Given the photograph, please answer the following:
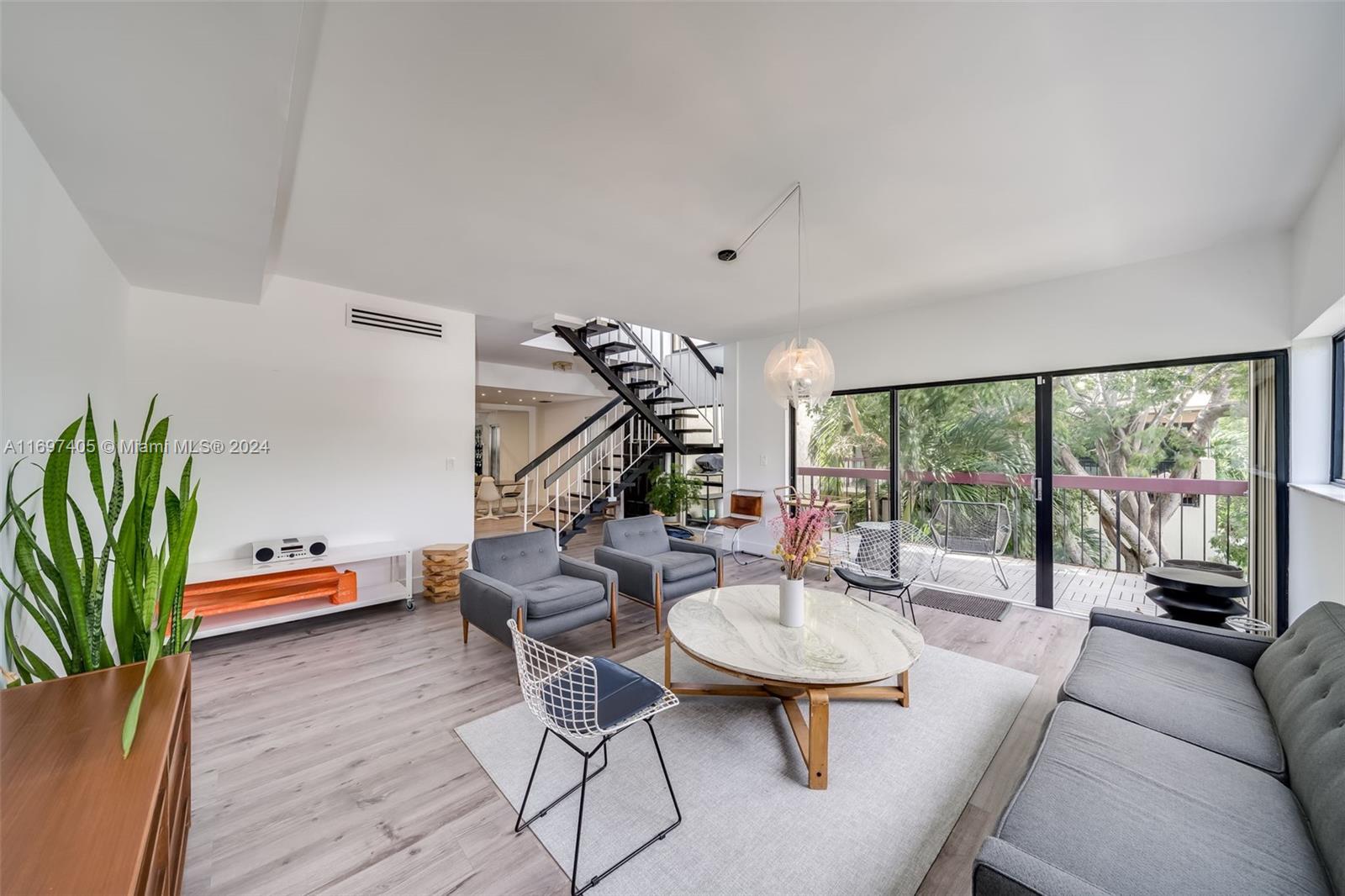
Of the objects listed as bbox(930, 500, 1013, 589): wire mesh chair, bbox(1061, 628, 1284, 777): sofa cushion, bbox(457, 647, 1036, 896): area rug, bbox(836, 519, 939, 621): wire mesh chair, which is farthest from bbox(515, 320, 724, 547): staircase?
bbox(1061, 628, 1284, 777): sofa cushion

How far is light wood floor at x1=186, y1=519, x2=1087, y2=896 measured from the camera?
1.69 meters

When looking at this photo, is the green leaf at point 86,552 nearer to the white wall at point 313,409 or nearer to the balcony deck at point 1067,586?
the white wall at point 313,409

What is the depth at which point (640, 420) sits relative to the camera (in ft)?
25.0

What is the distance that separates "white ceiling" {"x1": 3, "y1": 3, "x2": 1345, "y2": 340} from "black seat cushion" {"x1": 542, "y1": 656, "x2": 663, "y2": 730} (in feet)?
7.40

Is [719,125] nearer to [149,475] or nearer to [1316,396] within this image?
[149,475]

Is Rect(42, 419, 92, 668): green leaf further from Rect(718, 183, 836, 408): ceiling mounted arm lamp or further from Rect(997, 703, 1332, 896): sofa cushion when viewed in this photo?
Rect(718, 183, 836, 408): ceiling mounted arm lamp

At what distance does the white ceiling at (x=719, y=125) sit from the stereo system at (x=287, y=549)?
194 centimetres

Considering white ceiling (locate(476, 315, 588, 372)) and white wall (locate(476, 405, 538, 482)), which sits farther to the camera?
white wall (locate(476, 405, 538, 482))

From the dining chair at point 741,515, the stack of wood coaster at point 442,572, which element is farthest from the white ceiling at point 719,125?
the dining chair at point 741,515

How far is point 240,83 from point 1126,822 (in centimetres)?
352

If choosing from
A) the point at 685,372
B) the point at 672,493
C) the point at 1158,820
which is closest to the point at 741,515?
the point at 672,493

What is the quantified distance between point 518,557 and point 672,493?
11.4ft

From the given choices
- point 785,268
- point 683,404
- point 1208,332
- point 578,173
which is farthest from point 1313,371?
point 683,404

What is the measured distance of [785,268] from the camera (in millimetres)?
3904
